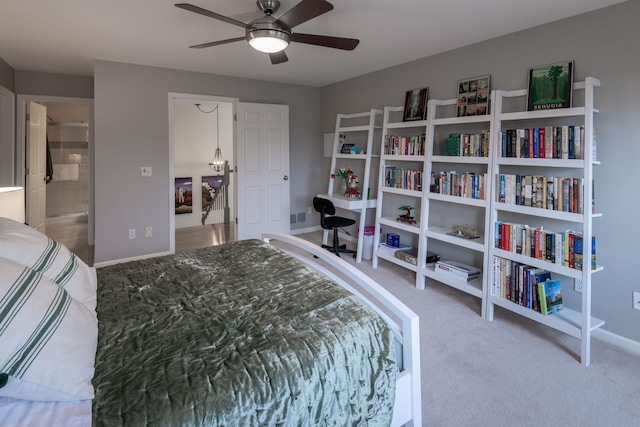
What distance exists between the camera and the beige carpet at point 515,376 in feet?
6.07

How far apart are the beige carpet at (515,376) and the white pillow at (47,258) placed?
1.75 metres

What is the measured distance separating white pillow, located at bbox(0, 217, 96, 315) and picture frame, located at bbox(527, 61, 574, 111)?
10.4 feet

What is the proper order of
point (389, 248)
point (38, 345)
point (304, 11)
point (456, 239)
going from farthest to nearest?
point (389, 248) < point (456, 239) < point (304, 11) < point (38, 345)

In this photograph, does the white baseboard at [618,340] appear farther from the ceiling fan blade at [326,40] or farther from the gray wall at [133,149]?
the gray wall at [133,149]

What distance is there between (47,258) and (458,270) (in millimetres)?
3016

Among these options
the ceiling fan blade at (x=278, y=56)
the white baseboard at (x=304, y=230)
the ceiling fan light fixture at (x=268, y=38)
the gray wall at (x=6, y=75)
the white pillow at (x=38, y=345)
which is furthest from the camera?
the white baseboard at (x=304, y=230)

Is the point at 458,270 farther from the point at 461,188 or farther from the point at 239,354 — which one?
the point at 239,354

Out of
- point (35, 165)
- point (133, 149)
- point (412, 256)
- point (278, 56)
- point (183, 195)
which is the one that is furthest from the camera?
point (183, 195)

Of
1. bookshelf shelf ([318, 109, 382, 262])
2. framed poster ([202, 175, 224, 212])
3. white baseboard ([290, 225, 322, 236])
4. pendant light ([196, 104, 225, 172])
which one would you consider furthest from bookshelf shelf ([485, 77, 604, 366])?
framed poster ([202, 175, 224, 212])

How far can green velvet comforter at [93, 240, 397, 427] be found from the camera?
1.00 m

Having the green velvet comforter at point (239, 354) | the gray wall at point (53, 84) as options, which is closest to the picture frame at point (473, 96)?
the green velvet comforter at point (239, 354)

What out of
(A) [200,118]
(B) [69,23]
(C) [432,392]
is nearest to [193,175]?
Answer: (A) [200,118]

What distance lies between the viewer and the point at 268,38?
7.69ft

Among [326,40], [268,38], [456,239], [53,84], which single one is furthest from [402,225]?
[53,84]
